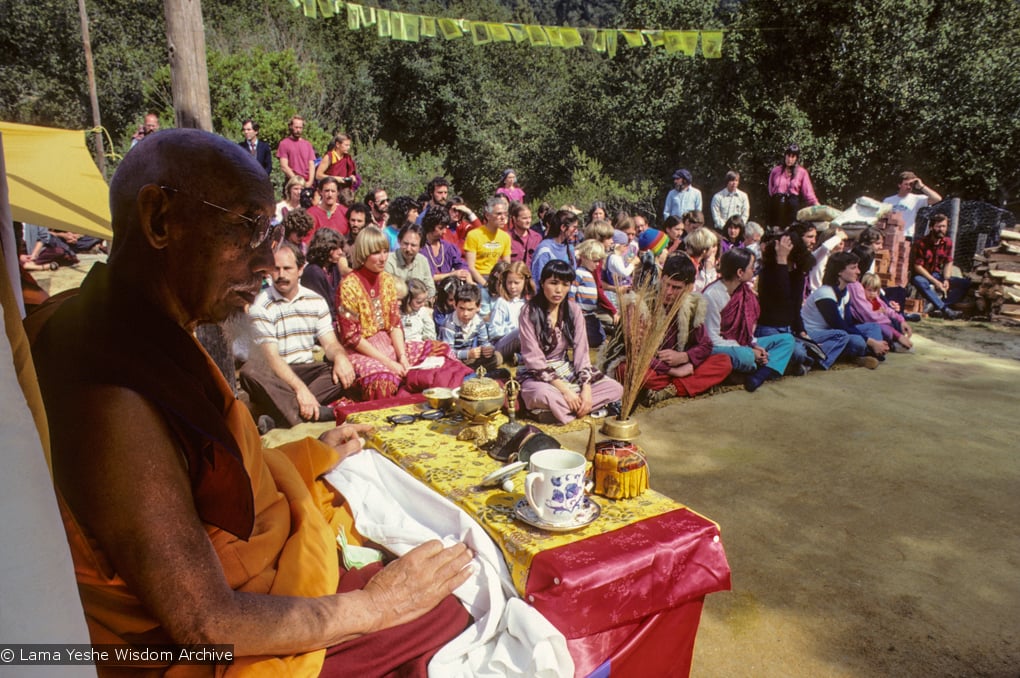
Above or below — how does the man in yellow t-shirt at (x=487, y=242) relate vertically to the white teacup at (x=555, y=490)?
above

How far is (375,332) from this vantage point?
5.07 metres

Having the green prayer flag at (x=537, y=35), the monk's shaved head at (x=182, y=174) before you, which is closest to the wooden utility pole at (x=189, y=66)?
the monk's shaved head at (x=182, y=174)

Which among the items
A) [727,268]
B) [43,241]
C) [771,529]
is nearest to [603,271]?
[727,268]

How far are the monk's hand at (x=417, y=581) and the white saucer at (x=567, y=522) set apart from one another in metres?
0.19

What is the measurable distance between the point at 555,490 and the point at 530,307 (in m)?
3.09

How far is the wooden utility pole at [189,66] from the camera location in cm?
352

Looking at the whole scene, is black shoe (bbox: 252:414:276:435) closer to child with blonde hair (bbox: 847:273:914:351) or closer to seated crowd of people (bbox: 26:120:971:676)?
seated crowd of people (bbox: 26:120:971:676)

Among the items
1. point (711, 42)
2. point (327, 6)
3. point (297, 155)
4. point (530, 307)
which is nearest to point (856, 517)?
point (530, 307)

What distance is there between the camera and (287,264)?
444 cm

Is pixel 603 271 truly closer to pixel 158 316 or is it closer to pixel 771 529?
pixel 771 529

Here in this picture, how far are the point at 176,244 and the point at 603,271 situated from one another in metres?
6.98

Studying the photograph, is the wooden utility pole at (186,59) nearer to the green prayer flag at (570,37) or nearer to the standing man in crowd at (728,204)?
the green prayer flag at (570,37)

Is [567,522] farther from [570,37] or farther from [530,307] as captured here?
[570,37]

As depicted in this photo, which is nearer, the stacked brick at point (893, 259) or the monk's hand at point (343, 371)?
the monk's hand at point (343, 371)
